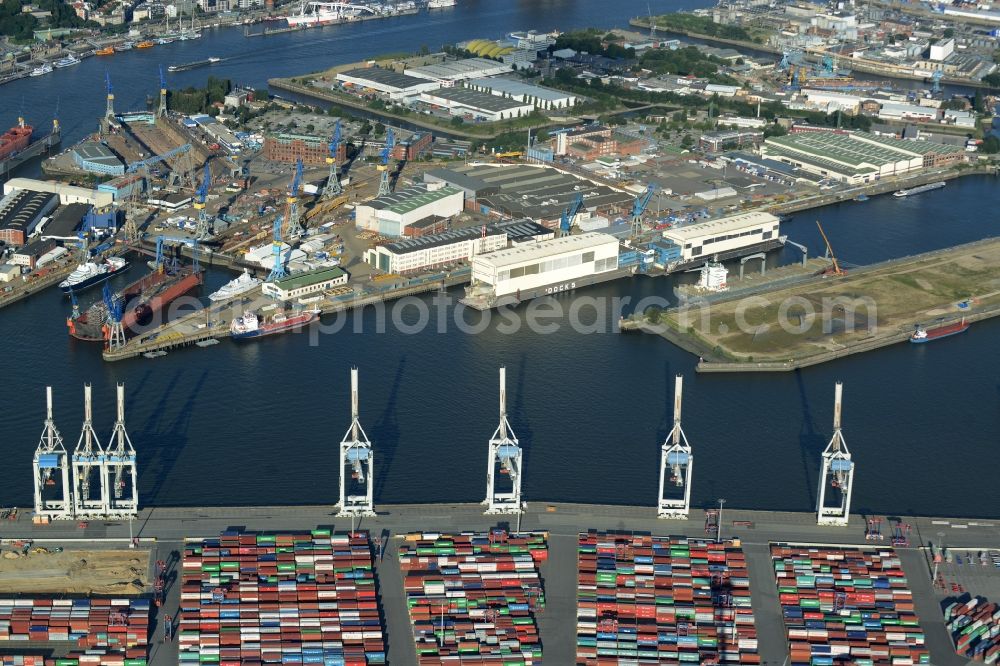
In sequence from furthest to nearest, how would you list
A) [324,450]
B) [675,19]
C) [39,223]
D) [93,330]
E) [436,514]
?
[675,19] < [39,223] < [93,330] < [324,450] < [436,514]

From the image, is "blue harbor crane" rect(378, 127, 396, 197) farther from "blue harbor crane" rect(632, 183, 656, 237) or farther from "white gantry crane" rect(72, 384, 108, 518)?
"white gantry crane" rect(72, 384, 108, 518)

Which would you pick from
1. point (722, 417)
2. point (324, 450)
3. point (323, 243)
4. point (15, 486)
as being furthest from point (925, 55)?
point (15, 486)

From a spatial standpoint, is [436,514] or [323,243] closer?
[436,514]

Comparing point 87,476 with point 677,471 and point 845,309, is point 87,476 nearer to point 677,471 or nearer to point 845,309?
point 677,471

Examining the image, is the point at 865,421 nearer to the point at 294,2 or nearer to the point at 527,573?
the point at 527,573

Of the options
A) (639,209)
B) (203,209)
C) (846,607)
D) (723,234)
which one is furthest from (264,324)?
(846,607)

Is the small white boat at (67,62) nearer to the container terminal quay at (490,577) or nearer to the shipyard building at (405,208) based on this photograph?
the shipyard building at (405,208)
